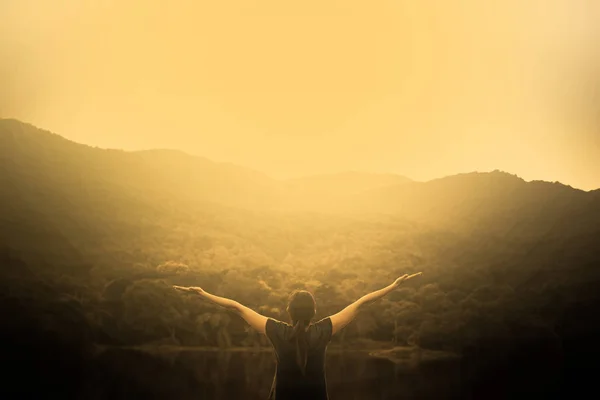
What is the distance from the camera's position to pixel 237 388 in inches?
1838

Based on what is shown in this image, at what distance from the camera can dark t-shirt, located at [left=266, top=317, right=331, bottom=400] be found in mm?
5777

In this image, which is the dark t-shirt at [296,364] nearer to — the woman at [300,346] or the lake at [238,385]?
the woman at [300,346]

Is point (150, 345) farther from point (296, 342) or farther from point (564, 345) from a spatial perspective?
point (296, 342)

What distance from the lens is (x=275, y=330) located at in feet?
19.0

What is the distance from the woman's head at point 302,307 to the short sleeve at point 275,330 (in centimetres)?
16

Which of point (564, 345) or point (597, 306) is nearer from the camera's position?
point (564, 345)

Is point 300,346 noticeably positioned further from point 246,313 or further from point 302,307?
point 246,313

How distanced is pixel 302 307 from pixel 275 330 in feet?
1.27

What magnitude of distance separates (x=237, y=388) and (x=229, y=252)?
146m

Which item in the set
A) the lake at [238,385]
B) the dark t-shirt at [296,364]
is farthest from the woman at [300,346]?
the lake at [238,385]

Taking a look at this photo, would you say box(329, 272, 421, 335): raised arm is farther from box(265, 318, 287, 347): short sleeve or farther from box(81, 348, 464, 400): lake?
box(81, 348, 464, 400): lake

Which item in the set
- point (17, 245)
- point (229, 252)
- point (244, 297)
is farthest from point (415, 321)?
point (17, 245)

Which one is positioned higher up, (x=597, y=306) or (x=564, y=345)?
(x=597, y=306)

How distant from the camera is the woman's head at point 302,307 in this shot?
5770 mm
